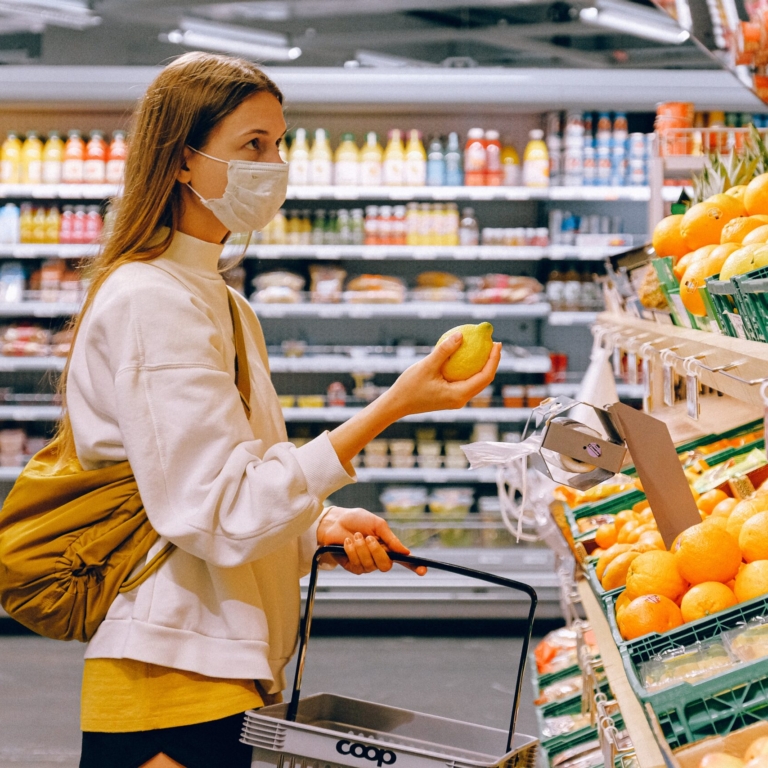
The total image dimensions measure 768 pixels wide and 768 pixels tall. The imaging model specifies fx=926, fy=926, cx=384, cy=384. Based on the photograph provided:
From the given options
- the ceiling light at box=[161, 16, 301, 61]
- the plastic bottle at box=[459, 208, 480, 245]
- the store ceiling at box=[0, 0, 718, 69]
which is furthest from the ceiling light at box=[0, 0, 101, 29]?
the plastic bottle at box=[459, 208, 480, 245]

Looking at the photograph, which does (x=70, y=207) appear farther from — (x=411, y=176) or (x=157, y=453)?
(x=157, y=453)

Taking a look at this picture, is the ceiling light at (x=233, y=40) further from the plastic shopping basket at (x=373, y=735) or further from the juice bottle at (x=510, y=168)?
the plastic shopping basket at (x=373, y=735)

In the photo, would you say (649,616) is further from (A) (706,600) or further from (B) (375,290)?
(B) (375,290)

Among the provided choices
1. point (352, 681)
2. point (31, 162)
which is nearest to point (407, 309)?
point (352, 681)

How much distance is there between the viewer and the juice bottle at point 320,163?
15.2ft

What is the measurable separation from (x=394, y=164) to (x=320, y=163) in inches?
14.6

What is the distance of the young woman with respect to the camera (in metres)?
1.19

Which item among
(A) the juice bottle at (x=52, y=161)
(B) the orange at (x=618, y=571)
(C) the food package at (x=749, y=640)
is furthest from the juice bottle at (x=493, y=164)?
(C) the food package at (x=749, y=640)

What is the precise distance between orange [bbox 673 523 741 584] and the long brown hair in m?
0.86

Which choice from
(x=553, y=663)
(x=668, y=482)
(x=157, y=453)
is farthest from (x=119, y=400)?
(x=553, y=663)

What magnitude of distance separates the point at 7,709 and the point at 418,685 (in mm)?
1614

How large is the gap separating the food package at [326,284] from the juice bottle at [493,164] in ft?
2.94

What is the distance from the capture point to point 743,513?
1.34 meters

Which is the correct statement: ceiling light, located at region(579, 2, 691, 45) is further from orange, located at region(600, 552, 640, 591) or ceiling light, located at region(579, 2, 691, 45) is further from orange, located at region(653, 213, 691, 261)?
orange, located at region(600, 552, 640, 591)
